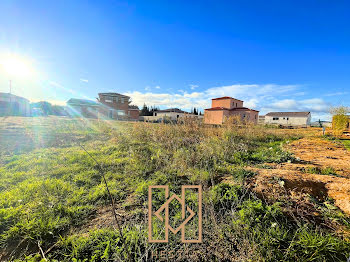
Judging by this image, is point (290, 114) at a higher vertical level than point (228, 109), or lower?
higher

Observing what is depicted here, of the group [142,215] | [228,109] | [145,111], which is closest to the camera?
[142,215]

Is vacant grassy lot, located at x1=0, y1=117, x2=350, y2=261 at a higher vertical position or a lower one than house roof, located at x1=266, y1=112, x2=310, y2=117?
lower

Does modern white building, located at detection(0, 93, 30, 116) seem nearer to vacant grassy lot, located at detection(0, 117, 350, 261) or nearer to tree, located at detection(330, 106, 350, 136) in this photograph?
vacant grassy lot, located at detection(0, 117, 350, 261)

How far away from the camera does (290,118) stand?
115 feet

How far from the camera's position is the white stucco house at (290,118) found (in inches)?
1337

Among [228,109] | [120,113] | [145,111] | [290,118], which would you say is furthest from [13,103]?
[290,118]

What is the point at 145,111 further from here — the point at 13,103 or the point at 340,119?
the point at 340,119

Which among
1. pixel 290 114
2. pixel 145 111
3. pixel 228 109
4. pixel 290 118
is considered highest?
pixel 290 114

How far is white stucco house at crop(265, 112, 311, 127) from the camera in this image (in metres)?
34.0

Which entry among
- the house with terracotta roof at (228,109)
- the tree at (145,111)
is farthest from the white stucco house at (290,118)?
the tree at (145,111)

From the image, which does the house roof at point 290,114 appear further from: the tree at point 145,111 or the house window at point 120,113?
the house window at point 120,113

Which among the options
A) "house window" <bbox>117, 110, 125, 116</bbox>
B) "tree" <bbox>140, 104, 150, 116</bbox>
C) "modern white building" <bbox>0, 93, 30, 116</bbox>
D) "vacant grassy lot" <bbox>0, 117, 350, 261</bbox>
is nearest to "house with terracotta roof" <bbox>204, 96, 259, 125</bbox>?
"house window" <bbox>117, 110, 125, 116</bbox>

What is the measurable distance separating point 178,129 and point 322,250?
4.36 metres

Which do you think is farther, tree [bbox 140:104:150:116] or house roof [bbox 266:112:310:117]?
tree [bbox 140:104:150:116]
